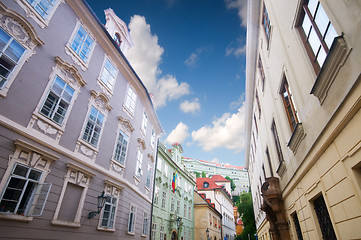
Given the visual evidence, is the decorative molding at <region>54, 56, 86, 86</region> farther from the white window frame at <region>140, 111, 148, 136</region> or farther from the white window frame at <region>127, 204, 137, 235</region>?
the white window frame at <region>127, 204, 137, 235</region>

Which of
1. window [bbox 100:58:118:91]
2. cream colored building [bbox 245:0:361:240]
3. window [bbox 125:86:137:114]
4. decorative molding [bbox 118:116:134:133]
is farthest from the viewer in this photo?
window [bbox 125:86:137:114]

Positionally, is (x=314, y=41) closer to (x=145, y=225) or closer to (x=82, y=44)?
(x=82, y=44)

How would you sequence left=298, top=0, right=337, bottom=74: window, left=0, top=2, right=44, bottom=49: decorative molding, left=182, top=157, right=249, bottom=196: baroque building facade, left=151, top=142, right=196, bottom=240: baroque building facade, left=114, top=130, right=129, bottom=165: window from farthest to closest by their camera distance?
left=182, top=157, right=249, bottom=196: baroque building facade → left=151, top=142, right=196, bottom=240: baroque building facade → left=114, top=130, right=129, bottom=165: window → left=0, top=2, right=44, bottom=49: decorative molding → left=298, top=0, right=337, bottom=74: window

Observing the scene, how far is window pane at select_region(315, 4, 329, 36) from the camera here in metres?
4.33

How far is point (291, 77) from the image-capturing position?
20.6 feet

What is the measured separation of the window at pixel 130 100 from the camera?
1337 cm

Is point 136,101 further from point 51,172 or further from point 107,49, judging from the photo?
point 51,172

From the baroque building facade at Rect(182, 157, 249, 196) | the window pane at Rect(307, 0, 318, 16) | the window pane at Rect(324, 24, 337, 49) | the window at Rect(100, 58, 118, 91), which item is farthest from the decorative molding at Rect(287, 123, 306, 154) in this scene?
the baroque building facade at Rect(182, 157, 249, 196)

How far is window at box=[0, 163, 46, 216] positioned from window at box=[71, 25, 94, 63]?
17.7ft

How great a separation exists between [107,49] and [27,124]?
6.46 m

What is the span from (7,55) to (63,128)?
2.97 m

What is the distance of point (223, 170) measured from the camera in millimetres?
121312

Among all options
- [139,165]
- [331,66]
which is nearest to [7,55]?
[331,66]

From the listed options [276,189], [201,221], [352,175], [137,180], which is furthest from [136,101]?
[201,221]
